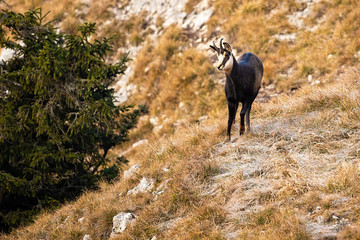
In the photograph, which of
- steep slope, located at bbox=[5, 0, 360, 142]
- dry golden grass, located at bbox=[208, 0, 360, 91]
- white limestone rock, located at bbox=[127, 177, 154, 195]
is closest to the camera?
white limestone rock, located at bbox=[127, 177, 154, 195]

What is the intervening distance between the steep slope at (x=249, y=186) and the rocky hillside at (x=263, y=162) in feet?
0.06

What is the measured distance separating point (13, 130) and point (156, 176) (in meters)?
3.43

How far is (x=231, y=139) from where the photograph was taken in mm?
6801

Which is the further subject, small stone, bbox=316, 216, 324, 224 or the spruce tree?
the spruce tree

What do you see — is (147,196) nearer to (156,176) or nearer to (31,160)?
(156,176)

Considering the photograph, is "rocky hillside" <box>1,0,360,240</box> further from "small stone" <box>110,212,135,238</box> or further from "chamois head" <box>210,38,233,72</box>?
"chamois head" <box>210,38,233,72</box>

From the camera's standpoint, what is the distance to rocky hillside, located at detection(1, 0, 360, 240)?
428 centimetres

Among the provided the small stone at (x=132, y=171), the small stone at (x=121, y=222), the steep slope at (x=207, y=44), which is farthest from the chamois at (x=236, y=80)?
the steep slope at (x=207, y=44)

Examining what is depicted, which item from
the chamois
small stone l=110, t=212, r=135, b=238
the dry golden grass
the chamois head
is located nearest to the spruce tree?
small stone l=110, t=212, r=135, b=238

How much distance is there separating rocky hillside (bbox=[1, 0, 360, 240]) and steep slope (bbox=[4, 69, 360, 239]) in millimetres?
17

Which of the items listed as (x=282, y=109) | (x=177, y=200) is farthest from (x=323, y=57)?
(x=177, y=200)

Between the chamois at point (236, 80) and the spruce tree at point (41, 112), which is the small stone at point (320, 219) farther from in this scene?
the spruce tree at point (41, 112)

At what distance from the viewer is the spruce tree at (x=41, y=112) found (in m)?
7.58

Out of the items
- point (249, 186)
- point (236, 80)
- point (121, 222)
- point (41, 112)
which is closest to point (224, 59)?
point (236, 80)
